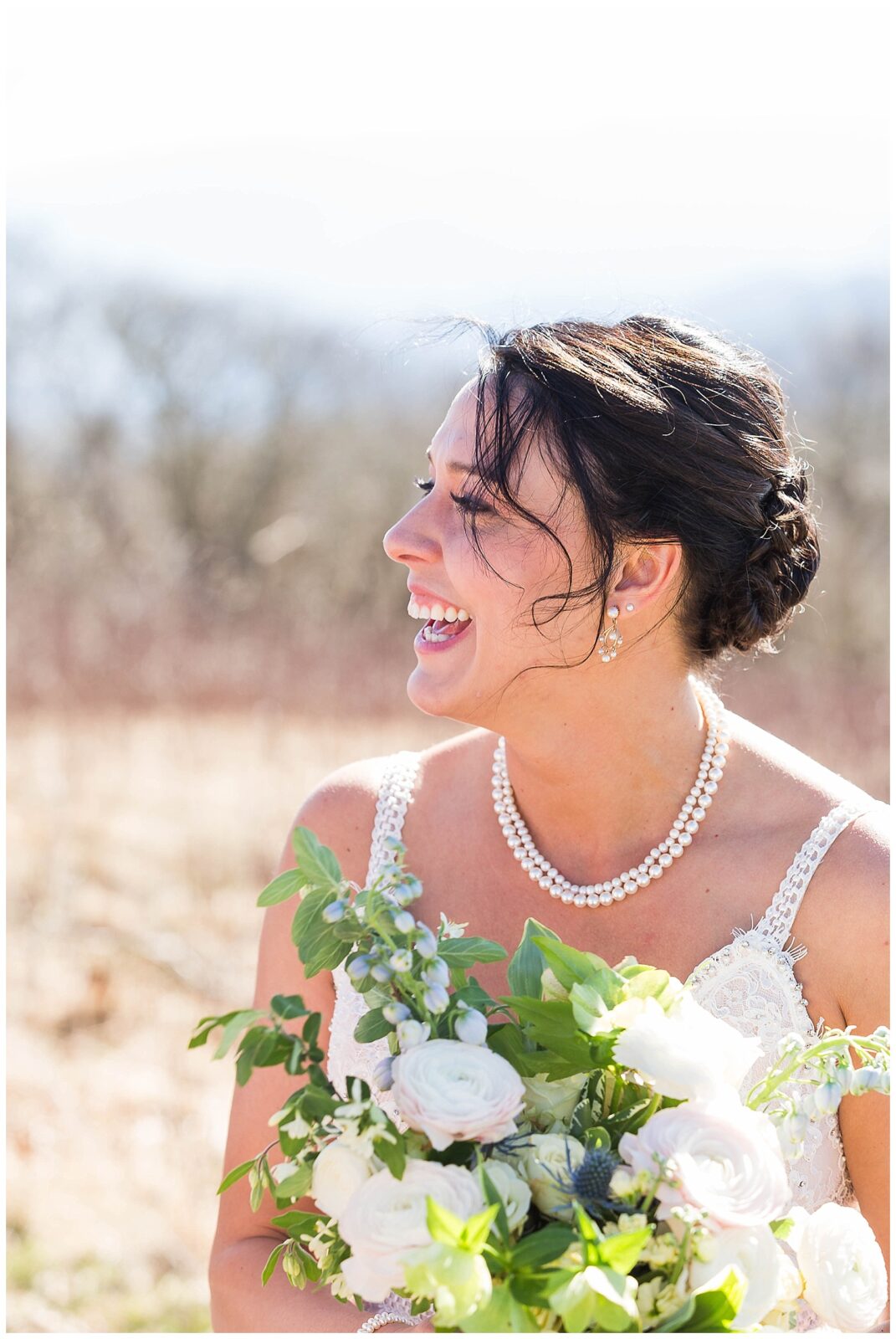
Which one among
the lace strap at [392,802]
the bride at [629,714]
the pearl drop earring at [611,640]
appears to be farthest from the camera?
the lace strap at [392,802]

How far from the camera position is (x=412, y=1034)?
1161 mm

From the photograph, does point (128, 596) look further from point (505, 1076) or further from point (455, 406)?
point (505, 1076)

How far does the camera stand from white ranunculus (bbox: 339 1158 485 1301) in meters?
1.07

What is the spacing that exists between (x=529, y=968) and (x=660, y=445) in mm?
943

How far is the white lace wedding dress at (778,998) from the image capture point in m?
1.83

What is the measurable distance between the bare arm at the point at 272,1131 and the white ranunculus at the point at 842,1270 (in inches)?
30.9

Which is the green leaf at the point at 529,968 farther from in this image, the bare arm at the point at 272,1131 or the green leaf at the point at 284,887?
the bare arm at the point at 272,1131

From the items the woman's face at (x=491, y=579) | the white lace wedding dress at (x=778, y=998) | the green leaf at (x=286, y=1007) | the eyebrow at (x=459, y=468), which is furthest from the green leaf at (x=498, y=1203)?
the eyebrow at (x=459, y=468)

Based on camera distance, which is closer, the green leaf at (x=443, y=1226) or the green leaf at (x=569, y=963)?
the green leaf at (x=443, y=1226)

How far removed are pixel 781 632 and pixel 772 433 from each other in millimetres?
389

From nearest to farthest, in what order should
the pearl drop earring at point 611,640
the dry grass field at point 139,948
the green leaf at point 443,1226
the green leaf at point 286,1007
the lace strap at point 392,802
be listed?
the green leaf at point 443,1226
the green leaf at point 286,1007
the pearl drop earring at point 611,640
the lace strap at point 392,802
the dry grass field at point 139,948

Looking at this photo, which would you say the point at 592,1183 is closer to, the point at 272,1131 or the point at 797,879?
the point at 797,879

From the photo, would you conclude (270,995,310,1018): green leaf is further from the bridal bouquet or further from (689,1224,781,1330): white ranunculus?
(689,1224,781,1330): white ranunculus

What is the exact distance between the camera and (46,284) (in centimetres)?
945
